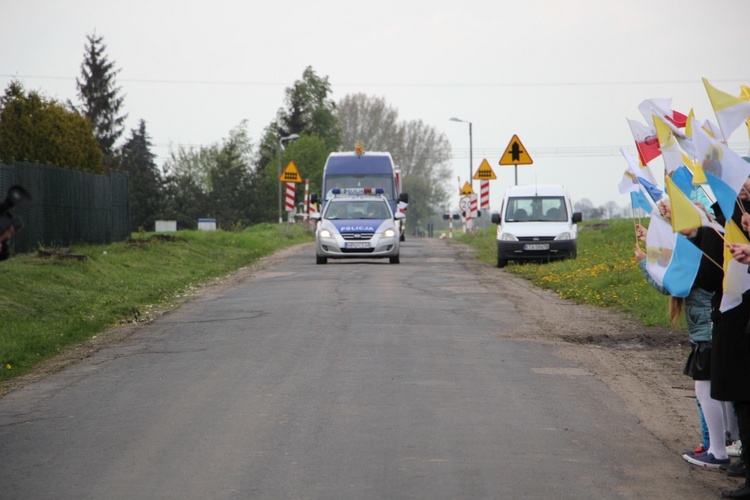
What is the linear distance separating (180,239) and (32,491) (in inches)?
1048

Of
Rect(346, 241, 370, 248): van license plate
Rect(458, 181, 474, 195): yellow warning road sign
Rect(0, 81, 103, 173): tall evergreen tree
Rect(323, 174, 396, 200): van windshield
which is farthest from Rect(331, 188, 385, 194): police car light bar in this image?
Rect(458, 181, 474, 195): yellow warning road sign

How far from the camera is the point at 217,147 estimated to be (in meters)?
114

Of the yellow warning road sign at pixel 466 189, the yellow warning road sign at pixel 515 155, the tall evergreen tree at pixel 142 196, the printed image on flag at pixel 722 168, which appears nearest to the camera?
the printed image on flag at pixel 722 168

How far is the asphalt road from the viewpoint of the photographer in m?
6.34

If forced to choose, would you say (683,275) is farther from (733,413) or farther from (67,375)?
(67,375)

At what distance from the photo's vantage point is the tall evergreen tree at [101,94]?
87812 mm

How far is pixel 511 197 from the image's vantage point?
2930 cm

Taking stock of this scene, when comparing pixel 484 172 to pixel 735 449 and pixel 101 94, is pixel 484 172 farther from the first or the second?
pixel 101 94

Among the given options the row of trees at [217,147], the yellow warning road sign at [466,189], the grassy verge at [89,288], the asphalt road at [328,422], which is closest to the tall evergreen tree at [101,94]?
the row of trees at [217,147]

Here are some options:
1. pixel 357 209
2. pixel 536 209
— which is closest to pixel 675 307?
pixel 536 209

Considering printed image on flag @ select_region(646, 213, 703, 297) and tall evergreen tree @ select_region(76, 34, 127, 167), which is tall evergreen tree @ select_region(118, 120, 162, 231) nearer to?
tall evergreen tree @ select_region(76, 34, 127, 167)

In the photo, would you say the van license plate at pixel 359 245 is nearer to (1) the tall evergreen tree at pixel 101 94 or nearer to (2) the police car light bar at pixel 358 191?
(2) the police car light bar at pixel 358 191

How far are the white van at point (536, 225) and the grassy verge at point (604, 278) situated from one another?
1.23 feet

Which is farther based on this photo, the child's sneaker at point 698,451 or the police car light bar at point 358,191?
the police car light bar at point 358,191
